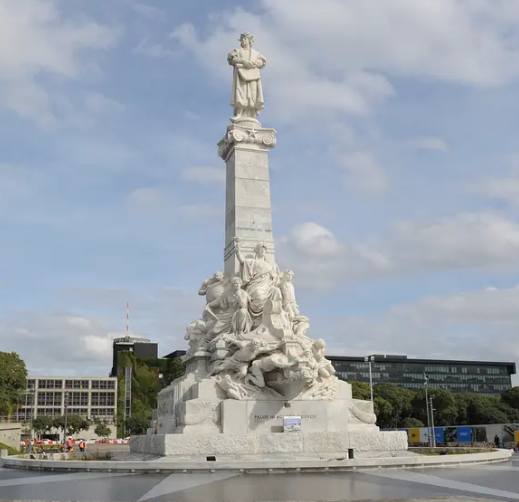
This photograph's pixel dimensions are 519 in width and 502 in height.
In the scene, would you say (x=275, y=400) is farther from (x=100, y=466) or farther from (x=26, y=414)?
(x=26, y=414)

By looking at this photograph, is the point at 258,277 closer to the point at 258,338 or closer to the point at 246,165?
the point at 258,338

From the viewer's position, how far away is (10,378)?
208 feet

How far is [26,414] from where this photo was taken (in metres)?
112

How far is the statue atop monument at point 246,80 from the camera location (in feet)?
107

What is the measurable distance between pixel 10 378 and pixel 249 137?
141 ft

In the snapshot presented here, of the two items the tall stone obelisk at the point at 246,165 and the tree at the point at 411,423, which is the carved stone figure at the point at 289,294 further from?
the tree at the point at 411,423

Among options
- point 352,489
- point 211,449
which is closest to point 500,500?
point 352,489

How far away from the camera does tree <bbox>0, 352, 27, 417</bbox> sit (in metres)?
62.4

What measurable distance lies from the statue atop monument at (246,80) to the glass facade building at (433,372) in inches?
3761

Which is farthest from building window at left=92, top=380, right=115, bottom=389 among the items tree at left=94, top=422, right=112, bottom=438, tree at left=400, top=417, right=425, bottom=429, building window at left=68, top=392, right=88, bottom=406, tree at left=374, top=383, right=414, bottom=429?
tree at left=400, top=417, right=425, bottom=429

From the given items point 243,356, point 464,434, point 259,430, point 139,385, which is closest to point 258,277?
point 243,356

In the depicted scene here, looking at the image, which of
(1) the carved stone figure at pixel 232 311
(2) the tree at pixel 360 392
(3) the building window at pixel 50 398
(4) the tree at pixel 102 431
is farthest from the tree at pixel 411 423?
(3) the building window at pixel 50 398

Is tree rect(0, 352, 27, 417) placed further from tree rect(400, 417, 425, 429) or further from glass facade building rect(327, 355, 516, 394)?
glass facade building rect(327, 355, 516, 394)

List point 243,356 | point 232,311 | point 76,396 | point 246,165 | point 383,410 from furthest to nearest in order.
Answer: point 76,396 < point 383,410 < point 246,165 < point 232,311 < point 243,356
